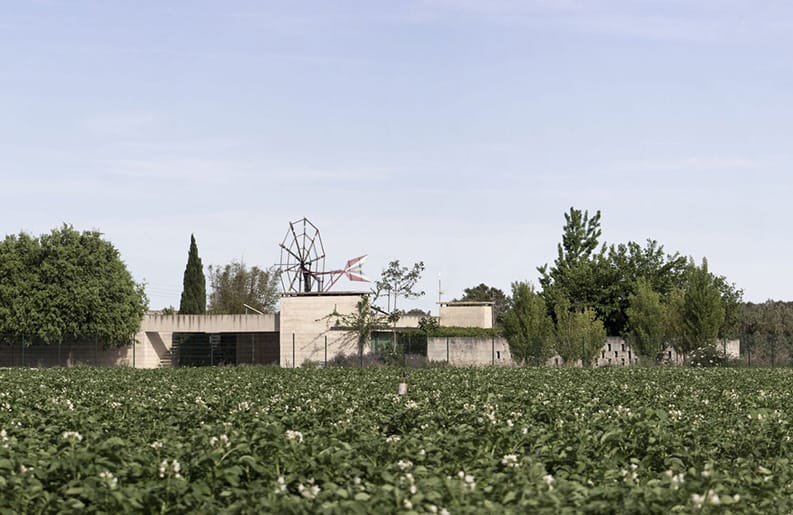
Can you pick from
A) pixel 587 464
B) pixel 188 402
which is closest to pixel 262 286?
pixel 188 402

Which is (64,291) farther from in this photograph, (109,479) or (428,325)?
(109,479)

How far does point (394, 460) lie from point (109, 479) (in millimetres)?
2895

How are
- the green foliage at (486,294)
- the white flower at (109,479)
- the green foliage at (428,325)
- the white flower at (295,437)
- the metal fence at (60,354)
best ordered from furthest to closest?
the green foliage at (486,294) → the metal fence at (60,354) → the green foliage at (428,325) → the white flower at (295,437) → the white flower at (109,479)

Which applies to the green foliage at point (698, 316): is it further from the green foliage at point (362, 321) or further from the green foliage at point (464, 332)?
the green foliage at point (362, 321)

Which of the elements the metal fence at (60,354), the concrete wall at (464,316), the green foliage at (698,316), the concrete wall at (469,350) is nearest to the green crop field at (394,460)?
the green foliage at (698,316)

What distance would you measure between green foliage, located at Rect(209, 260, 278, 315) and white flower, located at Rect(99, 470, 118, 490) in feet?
327

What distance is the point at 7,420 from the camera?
15.4 metres

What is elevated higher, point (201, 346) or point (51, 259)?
point (51, 259)

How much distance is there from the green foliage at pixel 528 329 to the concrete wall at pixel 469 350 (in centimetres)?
130

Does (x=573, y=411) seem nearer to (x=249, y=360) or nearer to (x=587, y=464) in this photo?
(x=587, y=464)

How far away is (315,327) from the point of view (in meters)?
68.9

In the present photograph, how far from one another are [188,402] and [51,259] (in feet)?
172

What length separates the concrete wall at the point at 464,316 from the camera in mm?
74562

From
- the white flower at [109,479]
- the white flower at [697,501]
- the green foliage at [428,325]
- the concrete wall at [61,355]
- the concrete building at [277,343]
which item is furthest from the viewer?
the concrete wall at [61,355]
